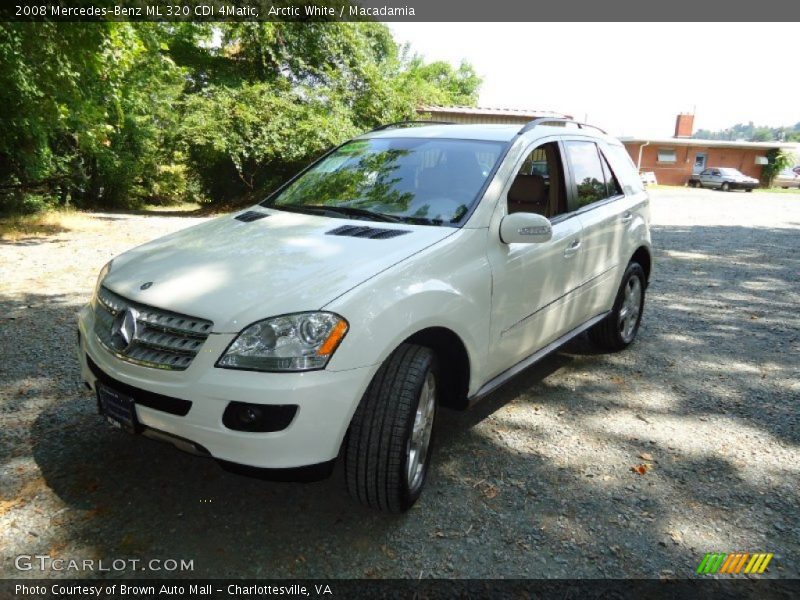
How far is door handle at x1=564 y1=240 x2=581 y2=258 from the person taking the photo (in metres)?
3.76

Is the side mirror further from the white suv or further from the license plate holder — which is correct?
the license plate holder

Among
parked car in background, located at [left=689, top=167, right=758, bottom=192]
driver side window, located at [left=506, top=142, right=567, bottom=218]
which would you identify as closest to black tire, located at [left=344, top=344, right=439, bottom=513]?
driver side window, located at [left=506, top=142, right=567, bottom=218]

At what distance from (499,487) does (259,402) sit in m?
1.43

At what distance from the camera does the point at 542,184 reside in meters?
3.92

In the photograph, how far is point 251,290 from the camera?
243 centimetres

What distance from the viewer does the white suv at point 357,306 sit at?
2275 mm

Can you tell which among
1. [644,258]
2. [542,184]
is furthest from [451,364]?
[644,258]

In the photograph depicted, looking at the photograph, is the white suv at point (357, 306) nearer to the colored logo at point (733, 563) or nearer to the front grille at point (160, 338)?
the front grille at point (160, 338)

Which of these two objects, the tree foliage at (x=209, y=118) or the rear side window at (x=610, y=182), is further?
the tree foliage at (x=209, y=118)

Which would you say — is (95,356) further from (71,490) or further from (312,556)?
(312,556)

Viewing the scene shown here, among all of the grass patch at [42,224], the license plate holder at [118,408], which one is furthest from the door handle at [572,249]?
the grass patch at [42,224]

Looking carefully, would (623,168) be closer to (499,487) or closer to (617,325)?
(617,325)

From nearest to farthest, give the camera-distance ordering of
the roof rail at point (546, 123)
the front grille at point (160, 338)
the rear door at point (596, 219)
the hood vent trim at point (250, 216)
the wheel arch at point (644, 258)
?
the front grille at point (160, 338), the hood vent trim at point (250, 216), the roof rail at point (546, 123), the rear door at point (596, 219), the wheel arch at point (644, 258)

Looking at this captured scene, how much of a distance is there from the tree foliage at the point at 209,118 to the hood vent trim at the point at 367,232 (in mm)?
9663
